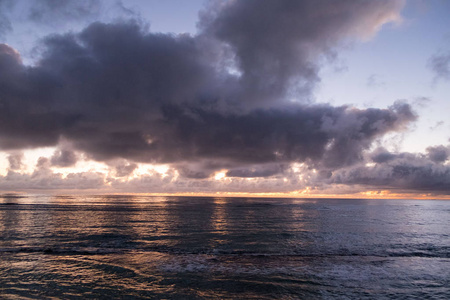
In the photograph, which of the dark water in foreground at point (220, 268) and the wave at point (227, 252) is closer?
the dark water in foreground at point (220, 268)

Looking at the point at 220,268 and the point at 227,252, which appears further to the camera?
the point at 227,252

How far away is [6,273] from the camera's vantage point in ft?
60.5

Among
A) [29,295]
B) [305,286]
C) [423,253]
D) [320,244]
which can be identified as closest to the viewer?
[29,295]

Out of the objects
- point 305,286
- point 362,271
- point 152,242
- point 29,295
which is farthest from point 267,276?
point 152,242

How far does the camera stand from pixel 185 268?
20.8m

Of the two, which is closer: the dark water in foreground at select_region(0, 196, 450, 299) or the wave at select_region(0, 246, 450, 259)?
the dark water in foreground at select_region(0, 196, 450, 299)

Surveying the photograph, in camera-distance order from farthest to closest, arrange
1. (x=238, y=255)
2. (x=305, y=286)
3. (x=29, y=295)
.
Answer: (x=238, y=255) → (x=305, y=286) → (x=29, y=295)

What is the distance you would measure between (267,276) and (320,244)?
16633 mm

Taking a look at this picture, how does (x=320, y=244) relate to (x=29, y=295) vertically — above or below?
below

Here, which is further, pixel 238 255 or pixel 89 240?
pixel 89 240

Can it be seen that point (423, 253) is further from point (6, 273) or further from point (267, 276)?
point (6, 273)

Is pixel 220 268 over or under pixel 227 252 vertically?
over

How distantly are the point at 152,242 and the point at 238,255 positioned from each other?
12349 millimetres

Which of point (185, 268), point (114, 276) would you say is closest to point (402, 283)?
point (185, 268)
